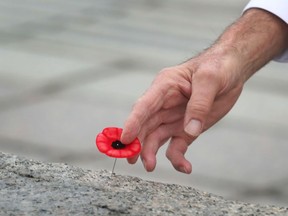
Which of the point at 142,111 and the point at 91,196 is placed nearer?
the point at 91,196

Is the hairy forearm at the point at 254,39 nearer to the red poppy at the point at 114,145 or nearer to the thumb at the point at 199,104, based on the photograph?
the thumb at the point at 199,104

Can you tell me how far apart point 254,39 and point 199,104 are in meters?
0.45

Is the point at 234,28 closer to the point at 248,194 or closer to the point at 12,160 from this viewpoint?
the point at 12,160

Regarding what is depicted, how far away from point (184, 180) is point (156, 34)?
276cm

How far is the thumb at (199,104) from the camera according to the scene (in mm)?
2049

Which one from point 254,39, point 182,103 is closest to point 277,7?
point 254,39

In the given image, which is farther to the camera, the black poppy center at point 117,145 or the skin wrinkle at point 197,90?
the skin wrinkle at point 197,90

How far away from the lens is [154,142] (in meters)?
2.17

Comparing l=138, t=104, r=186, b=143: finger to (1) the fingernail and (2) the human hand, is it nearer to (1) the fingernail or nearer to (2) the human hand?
(2) the human hand

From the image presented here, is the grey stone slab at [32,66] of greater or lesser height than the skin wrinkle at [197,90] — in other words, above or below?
above

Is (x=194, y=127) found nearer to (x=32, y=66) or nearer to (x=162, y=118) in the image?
(x=162, y=118)

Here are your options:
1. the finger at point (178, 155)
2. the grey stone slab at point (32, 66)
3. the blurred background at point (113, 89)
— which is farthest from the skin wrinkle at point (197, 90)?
the grey stone slab at point (32, 66)

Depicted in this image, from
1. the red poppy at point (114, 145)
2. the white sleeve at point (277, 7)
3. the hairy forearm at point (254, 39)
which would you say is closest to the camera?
the red poppy at point (114, 145)

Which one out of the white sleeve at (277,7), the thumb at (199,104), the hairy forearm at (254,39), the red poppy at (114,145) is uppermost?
the white sleeve at (277,7)
